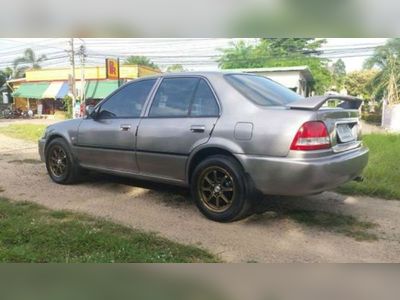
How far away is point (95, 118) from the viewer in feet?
15.8

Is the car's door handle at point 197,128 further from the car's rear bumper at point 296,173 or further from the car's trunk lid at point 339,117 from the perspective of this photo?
the car's trunk lid at point 339,117

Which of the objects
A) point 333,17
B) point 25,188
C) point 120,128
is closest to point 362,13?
point 333,17

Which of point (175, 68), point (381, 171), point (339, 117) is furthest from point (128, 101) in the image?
point (381, 171)

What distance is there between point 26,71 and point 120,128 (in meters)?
3.25

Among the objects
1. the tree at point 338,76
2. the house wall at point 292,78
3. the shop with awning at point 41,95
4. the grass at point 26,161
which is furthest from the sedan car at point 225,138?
the grass at point 26,161

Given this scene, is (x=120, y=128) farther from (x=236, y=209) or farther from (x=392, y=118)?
(x=392, y=118)

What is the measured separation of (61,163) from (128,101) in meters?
1.36

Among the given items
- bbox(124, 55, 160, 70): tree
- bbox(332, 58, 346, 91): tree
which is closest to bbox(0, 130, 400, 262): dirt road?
bbox(124, 55, 160, 70): tree

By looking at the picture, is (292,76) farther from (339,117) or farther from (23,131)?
(23,131)

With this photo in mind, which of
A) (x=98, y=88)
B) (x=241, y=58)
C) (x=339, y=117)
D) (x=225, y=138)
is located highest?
(x=241, y=58)

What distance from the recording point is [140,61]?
507cm

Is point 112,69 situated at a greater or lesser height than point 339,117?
greater

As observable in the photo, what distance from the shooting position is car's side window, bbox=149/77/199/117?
405cm

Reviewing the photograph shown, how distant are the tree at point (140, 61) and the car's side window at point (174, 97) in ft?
2.04
